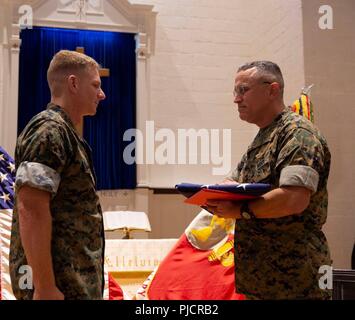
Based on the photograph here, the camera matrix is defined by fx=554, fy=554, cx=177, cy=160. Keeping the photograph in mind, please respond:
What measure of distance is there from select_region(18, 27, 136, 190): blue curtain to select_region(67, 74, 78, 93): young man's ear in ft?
18.0

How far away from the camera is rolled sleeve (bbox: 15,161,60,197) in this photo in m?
1.82

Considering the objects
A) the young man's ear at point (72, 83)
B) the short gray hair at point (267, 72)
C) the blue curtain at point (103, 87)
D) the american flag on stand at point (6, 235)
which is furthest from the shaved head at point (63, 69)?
the blue curtain at point (103, 87)

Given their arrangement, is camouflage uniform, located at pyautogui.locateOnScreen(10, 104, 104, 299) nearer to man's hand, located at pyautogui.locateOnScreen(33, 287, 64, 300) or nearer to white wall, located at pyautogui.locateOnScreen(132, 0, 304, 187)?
man's hand, located at pyautogui.locateOnScreen(33, 287, 64, 300)

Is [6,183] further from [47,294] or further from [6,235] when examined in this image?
[47,294]

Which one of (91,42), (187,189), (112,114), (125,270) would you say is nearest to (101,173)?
(112,114)

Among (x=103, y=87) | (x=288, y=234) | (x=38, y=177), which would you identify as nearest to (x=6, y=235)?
(x=38, y=177)

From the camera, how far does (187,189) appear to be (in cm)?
224

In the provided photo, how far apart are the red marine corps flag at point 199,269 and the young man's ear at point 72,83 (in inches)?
75.9

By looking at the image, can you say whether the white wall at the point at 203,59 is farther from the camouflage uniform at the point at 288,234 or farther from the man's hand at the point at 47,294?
the man's hand at the point at 47,294

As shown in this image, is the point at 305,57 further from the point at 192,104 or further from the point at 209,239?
the point at 209,239

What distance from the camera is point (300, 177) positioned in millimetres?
2010

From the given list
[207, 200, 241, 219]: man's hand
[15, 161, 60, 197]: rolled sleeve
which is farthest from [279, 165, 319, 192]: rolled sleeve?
[15, 161, 60, 197]: rolled sleeve

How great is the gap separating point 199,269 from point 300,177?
1.89 meters
